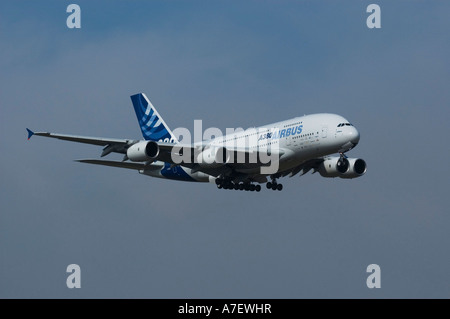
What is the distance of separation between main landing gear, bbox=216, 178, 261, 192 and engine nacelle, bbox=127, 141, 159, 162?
7.61m

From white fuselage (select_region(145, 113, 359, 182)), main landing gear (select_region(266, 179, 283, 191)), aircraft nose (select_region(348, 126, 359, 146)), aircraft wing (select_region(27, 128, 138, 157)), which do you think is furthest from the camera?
main landing gear (select_region(266, 179, 283, 191))

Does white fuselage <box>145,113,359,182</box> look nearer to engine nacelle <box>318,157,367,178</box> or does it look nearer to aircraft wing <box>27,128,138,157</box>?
engine nacelle <box>318,157,367,178</box>

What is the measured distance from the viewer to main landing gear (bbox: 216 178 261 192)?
62.0 metres

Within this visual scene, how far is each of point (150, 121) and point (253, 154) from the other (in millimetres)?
15891

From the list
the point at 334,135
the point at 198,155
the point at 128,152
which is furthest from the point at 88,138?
the point at 334,135

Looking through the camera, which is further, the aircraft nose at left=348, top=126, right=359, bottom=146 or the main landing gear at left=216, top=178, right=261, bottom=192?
the main landing gear at left=216, top=178, right=261, bottom=192

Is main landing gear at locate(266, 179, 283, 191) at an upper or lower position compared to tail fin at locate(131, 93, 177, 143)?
lower

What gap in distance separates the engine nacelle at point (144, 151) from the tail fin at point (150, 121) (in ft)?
38.1

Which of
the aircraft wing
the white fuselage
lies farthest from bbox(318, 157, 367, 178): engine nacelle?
the aircraft wing

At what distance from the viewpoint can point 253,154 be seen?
190 feet

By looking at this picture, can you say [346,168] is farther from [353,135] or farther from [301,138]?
[353,135]

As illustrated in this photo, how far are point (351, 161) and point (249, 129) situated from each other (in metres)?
8.37

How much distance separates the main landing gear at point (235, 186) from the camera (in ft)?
204

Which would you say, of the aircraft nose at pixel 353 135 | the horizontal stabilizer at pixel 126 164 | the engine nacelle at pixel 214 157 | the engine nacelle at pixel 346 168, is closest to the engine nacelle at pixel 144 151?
the engine nacelle at pixel 214 157
